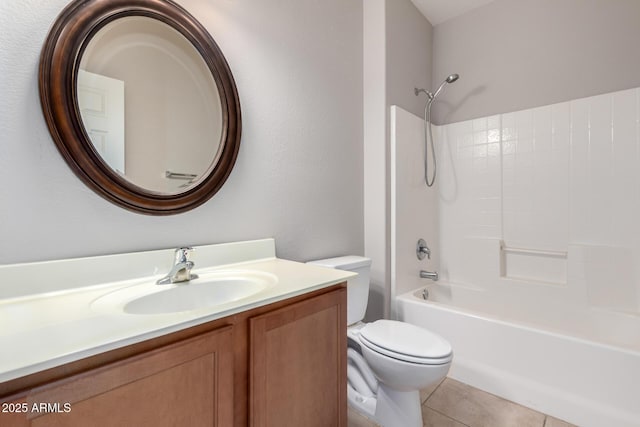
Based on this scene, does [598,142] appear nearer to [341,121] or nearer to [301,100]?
[341,121]

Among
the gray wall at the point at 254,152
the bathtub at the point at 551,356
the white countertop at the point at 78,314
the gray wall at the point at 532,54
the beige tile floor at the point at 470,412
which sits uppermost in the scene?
the gray wall at the point at 532,54

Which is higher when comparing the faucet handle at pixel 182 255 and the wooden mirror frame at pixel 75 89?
the wooden mirror frame at pixel 75 89

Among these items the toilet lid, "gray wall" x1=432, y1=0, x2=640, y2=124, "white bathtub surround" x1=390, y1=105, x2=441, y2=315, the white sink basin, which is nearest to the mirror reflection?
the white sink basin

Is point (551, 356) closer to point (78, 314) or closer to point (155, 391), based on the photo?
point (155, 391)

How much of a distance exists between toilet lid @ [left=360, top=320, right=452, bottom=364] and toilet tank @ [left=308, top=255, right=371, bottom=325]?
0.47ft

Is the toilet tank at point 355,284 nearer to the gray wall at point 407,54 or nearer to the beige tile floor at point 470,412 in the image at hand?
the beige tile floor at point 470,412

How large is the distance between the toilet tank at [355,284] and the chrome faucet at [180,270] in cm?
70

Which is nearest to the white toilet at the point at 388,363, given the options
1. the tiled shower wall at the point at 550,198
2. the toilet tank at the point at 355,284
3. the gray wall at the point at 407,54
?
the toilet tank at the point at 355,284

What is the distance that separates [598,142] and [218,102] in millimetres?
2322

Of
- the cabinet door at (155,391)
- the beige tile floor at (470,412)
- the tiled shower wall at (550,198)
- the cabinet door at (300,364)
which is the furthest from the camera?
the tiled shower wall at (550,198)

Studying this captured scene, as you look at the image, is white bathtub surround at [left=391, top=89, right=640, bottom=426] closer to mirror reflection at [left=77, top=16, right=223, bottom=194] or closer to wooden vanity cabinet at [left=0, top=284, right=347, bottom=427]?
wooden vanity cabinet at [left=0, top=284, right=347, bottom=427]

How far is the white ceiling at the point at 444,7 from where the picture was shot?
2199 mm

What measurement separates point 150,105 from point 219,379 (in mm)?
992

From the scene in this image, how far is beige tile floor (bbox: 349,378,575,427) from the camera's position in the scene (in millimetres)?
1408
